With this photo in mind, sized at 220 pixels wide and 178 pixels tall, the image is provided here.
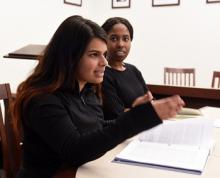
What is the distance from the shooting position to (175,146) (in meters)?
1.23

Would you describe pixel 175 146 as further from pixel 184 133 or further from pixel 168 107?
pixel 168 107

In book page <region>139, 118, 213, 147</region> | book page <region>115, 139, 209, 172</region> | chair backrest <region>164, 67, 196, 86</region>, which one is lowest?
chair backrest <region>164, 67, 196, 86</region>

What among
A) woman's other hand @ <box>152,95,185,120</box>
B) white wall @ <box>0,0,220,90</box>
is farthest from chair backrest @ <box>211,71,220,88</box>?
woman's other hand @ <box>152,95,185,120</box>

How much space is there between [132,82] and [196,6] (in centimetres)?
253

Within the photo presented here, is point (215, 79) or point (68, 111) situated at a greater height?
point (68, 111)

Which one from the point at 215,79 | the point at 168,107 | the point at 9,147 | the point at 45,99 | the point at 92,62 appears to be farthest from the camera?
the point at 215,79

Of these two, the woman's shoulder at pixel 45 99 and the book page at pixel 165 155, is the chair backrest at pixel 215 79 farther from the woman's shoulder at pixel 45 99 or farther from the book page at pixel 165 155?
the woman's shoulder at pixel 45 99

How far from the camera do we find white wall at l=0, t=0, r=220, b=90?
348 cm

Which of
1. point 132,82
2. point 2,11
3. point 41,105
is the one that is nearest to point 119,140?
point 41,105

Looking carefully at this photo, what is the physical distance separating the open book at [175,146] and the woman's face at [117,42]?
0.78 metres

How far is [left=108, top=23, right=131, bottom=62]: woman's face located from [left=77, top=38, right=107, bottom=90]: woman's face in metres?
0.78

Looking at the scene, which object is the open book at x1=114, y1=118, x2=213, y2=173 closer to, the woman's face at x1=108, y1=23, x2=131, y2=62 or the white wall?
the woman's face at x1=108, y1=23, x2=131, y2=62

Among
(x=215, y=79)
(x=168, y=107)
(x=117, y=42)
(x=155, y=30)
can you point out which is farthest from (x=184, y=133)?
(x=155, y=30)

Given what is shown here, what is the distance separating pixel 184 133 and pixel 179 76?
2.77 meters
